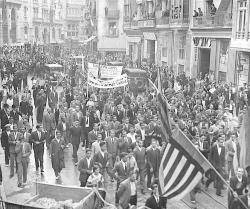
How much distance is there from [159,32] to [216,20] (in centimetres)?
1418

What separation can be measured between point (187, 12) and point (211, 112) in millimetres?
21456

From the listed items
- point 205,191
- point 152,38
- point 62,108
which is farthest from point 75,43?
point 205,191

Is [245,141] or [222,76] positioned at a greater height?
[245,141]

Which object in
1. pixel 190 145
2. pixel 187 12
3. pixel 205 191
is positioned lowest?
pixel 205 191

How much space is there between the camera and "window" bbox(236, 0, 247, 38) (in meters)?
26.9

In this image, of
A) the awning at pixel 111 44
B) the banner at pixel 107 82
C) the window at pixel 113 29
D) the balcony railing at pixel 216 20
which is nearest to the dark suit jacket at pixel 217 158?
the banner at pixel 107 82

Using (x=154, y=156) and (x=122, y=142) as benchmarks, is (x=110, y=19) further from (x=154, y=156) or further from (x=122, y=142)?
(x=154, y=156)

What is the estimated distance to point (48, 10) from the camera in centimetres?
10550

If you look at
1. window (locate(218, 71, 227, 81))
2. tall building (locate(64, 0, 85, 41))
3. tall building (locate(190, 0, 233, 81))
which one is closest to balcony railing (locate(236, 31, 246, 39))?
tall building (locate(190, 0, 233, 81))

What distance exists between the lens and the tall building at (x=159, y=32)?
124ft

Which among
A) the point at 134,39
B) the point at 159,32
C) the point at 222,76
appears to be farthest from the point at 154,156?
the point at 134,39

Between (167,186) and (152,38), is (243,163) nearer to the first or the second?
(167,186)

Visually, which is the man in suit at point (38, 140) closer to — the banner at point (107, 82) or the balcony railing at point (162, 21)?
the banner at point (107, 82)

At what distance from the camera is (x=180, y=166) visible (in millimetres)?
6750
